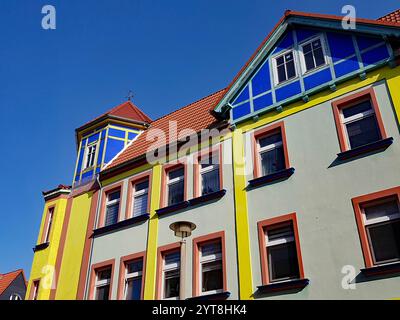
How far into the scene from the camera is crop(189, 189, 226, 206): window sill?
538 inches

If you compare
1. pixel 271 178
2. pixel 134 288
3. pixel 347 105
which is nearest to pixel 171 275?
pixel 134 288

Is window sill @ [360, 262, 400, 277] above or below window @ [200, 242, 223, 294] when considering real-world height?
below

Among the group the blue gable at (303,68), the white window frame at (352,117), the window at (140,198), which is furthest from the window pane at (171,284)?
the white window frame at (352,117)

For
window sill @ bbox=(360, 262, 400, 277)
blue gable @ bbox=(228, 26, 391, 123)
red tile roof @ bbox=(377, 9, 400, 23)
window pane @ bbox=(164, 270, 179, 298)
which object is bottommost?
window sill @ bbox=(360, 262, 400, 277)

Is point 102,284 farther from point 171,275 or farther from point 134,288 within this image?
point 171,275

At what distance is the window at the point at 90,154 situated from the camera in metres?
19.6

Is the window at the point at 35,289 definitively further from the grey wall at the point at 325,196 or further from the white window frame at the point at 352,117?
the white window frame at the point at 352,117

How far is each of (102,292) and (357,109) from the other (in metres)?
Answer: 10.3

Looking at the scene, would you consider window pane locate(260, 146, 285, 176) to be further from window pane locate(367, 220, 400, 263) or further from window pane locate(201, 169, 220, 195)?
window pane locate(367, 220, 400, 263)

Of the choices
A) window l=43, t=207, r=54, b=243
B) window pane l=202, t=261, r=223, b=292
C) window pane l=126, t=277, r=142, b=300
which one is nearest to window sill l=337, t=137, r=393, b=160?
window pane l=202, t=261, r=223, b=292

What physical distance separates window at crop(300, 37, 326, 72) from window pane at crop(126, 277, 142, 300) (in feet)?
28.9

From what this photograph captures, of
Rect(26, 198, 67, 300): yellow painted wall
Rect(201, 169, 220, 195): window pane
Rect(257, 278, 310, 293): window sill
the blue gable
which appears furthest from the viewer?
Rect(26, 198, 67, 300): yellow painted wall

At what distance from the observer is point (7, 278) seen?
37000 mm
